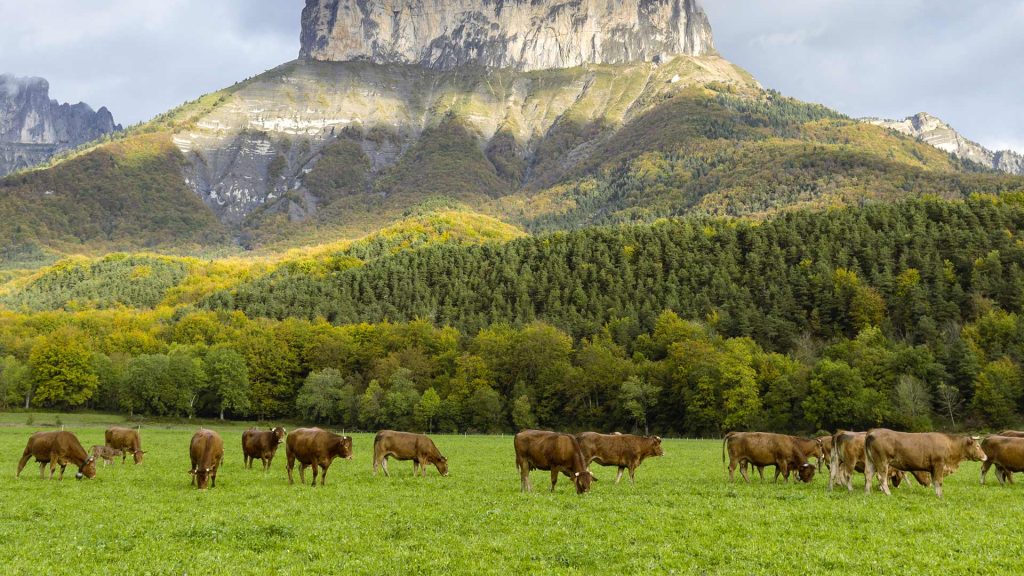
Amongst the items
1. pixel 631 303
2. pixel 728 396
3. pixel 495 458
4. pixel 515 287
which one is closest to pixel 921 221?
pixel 631 303

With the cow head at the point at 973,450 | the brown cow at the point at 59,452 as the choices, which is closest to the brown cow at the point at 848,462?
the cow head at the point at 973,450

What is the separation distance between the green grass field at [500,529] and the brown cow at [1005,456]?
885mm

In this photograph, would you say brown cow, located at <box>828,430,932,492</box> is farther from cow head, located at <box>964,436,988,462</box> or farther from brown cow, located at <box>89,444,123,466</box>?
brown cow, located at <box>89,444,123,466</box>

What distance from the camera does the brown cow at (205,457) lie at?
26.4 meters

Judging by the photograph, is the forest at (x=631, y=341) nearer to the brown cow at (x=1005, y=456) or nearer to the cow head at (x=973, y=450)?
the brown cow at (x=1005, y=456)

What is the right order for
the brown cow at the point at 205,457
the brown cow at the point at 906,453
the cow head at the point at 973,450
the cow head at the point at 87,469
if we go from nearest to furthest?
1. the brown cow at the point at 906,453
2. the cow head at the point at 973,450
3. the brown cow at the point at 205,457
4. the cow head at the point at 87,469

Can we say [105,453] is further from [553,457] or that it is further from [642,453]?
[642,453]

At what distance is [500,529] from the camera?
1767 centimetres

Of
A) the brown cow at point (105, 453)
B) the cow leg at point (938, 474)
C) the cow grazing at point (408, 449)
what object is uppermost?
the cow leg at point (938, 474)

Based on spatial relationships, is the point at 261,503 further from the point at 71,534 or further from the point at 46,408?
the point at 46,408

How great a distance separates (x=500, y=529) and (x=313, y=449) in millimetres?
13537

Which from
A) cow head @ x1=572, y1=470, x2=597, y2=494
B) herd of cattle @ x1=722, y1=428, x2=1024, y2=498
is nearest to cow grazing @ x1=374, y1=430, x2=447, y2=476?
cow head @ x1=572, y1=470, x2=597, y2=494

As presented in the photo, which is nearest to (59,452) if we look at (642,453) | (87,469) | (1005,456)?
(87,469)

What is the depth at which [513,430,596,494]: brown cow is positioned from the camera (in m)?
24.7
